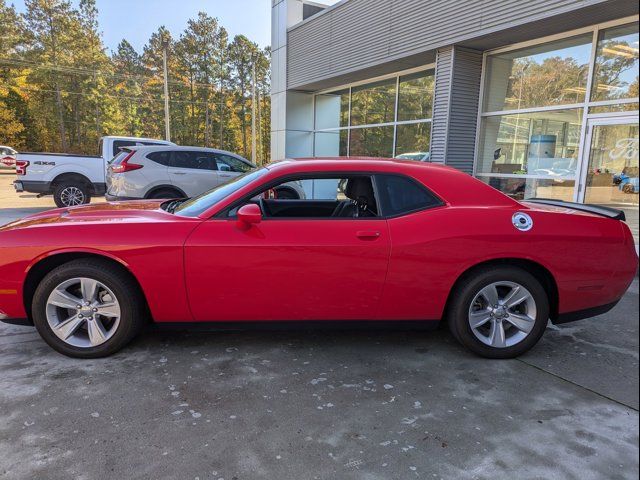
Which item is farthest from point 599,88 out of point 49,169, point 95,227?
point 49,169

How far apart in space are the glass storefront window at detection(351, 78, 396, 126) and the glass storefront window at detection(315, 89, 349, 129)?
1.60ft

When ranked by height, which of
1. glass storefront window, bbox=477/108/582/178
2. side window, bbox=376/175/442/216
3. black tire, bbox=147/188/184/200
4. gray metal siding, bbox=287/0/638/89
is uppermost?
gray metal siding, bbox=287/0/638/89

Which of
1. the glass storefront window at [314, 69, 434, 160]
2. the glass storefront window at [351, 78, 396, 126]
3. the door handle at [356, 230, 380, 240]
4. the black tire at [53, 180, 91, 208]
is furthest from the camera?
the glass storefront window at [351, 78, 396, 126]

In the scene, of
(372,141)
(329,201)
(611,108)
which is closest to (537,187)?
(611,108)

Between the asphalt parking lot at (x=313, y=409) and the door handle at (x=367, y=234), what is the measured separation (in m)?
0.98

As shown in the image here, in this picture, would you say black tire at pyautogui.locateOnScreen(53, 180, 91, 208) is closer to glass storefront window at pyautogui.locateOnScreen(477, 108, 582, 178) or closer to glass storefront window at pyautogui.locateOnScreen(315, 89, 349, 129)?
glass storefront window at pyautogui.locateOnScreen(315, 89, 349, 129)

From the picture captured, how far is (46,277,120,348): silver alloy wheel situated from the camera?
324 cm

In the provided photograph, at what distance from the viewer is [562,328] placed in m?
4.35

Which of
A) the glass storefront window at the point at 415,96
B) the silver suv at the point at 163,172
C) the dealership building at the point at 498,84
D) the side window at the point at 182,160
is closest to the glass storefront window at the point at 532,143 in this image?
the dealership building at the point at 498,84

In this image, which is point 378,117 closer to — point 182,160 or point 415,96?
point 415,96

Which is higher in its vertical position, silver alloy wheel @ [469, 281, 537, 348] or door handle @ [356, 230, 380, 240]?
door handle @ [356, 230, 380, 240]

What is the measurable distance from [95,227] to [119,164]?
6500mm

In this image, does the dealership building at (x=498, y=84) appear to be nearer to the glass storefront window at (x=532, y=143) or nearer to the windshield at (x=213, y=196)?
the glass storefront window at (x=532, y=143)

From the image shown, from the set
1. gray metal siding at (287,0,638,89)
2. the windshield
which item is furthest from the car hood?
gray metal siding at (287,0,638,89)
